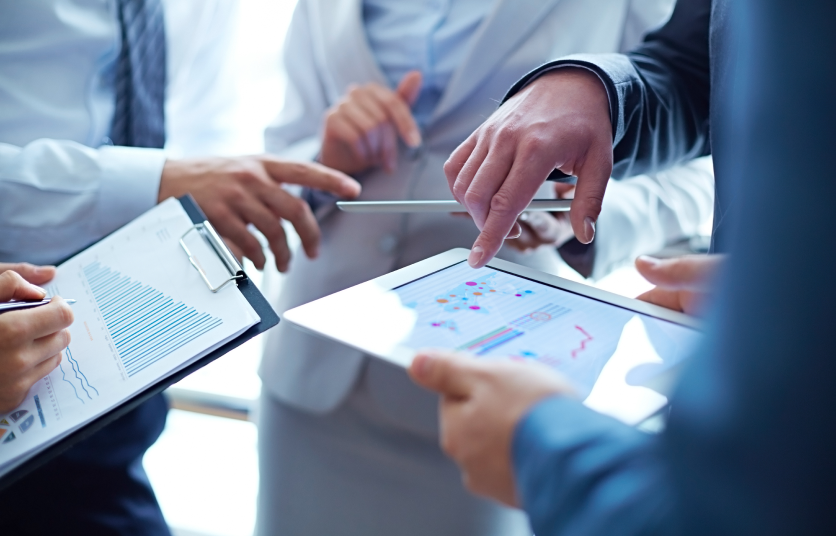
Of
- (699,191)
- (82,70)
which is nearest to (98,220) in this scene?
(82,70)

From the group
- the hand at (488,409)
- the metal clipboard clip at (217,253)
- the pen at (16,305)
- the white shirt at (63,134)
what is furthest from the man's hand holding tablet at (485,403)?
the white shirt at (63,134)

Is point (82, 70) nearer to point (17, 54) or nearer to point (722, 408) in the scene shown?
point (17, 54)

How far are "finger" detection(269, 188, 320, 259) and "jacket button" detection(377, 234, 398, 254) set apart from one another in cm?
9

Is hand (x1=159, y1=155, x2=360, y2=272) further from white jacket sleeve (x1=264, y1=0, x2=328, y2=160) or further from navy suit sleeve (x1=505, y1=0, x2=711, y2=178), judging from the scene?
navy suit sleeve (x1=505, y1=0, x2=711, y2=178)

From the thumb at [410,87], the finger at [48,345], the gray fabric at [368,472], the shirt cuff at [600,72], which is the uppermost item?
the shirt cuff at [600,72]

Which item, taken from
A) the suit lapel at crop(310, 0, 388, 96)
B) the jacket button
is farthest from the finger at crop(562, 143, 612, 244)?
the suit lapel at crop(310, 0, 388, 96)

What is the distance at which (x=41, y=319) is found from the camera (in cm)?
41

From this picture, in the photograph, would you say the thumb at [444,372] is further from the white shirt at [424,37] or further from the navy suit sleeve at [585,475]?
the white shirt at [424,37]

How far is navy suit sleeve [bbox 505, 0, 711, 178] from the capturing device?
1.55 ft

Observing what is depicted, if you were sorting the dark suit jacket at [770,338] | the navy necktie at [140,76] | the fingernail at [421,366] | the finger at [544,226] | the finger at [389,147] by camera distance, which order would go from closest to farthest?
the dark suit jacket at [770,338], the fingernail at [421,366], the finger at [544,226], the finger at [389,147], the navy necktie at [140,76]

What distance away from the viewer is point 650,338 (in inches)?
14.2

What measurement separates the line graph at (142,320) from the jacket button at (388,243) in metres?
0.31

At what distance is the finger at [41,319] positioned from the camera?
40 centimetres

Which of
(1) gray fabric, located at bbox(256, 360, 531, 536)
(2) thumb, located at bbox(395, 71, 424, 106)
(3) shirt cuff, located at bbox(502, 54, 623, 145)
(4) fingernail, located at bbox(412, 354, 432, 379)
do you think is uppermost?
(3) shirt cuff, located at bbox(502, 54, 623, 145)
